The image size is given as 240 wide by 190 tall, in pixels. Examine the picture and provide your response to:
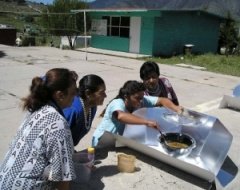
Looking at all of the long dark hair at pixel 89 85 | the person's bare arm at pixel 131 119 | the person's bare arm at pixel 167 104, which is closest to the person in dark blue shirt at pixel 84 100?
the long dark hair at pixel 89 85

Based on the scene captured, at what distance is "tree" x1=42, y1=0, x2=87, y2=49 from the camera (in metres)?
23.9

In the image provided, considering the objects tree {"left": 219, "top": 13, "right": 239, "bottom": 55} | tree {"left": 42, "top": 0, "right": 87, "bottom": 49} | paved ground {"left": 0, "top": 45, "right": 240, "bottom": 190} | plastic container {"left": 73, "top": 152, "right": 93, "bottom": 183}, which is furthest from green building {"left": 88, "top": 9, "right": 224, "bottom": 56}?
plastic container {"left": 73, "top": 152, "right": 93, "bottom": 183}

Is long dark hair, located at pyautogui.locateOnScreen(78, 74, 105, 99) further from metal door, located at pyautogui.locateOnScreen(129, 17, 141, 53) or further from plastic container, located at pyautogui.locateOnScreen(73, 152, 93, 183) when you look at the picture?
metal door, located at pyautogui.locateOnScreen(129, 17, 141, 53)

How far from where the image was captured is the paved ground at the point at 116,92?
346 cm

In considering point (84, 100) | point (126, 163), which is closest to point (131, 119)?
point (126, 163)

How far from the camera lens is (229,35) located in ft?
68.3

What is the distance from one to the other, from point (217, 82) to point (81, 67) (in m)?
4.50

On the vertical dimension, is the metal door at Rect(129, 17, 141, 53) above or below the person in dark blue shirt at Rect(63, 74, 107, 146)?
below

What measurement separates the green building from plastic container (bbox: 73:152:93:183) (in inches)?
566

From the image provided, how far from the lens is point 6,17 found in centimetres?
5662

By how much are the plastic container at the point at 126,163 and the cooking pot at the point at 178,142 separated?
1.18ft

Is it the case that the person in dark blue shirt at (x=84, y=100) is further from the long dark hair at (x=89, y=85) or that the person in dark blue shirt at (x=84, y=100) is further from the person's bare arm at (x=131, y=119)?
the person's bare arm at (x=131, y=119)

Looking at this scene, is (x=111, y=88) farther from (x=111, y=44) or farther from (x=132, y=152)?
(x=111, y=44)

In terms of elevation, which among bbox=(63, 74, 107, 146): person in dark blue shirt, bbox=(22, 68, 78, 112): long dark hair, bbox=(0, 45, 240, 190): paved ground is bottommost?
bbox=(0, 45, 240, 190): paved ground
